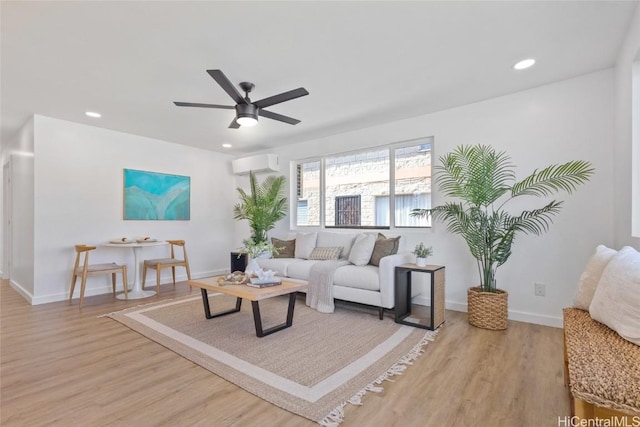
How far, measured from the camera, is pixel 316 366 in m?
2.21

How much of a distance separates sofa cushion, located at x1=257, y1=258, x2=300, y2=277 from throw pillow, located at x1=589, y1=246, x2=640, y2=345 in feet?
10.4

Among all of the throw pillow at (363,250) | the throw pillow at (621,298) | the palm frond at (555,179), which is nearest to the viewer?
the throw pillow at (621,298)

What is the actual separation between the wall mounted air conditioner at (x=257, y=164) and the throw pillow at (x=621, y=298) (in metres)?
4.75

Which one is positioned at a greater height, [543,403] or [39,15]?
[39,15]

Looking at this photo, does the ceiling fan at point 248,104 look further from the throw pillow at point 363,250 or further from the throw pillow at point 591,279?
the throw pillow at point 591,279

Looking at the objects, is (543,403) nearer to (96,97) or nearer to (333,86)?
(333,86)

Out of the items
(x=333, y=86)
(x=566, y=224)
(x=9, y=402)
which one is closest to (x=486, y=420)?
(x=566, y=224)

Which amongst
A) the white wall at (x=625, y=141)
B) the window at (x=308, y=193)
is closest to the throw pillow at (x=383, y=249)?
the window at (x=308, y=193)

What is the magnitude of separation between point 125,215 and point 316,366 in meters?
4.07

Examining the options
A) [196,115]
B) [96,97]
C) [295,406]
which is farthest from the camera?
[196,115]

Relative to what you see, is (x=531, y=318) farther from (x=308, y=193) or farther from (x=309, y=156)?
(x=309, y=156)

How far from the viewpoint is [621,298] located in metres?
1.35

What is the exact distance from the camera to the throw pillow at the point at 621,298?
1.28 m

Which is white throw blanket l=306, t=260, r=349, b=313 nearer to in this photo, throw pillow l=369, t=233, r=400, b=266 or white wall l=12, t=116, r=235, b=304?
throw pillow l=369, t=233, r=400, b=266
